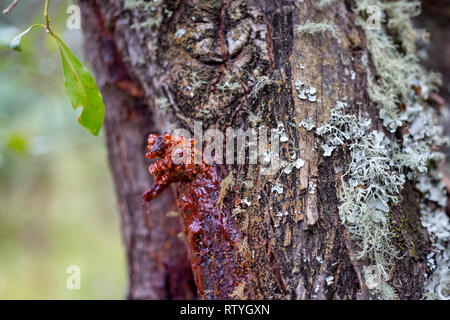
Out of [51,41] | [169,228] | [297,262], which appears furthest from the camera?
[51,41]

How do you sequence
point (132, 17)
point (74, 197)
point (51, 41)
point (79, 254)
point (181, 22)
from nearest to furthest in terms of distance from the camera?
point (181, 22)
point (132, 17)
point (51, 41)
point (79, 254)
point (74, 197)

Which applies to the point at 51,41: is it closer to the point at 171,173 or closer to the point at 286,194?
the point at 171,173

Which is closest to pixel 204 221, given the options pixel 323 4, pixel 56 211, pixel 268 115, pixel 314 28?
pixel 268 115

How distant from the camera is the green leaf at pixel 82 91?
3.18 ft

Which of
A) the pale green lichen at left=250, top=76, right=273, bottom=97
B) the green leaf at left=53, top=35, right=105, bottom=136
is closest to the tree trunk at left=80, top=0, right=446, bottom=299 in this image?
the pale green lichen at left=250, top=76, right=273, bottom=97

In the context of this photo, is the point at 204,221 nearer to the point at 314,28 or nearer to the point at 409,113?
the point at 314,28

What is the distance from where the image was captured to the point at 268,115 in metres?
1.00

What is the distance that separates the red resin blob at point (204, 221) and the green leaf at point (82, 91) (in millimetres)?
170

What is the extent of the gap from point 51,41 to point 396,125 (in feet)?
6.67

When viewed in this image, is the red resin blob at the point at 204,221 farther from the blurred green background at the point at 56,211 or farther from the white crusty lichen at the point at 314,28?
the blurred green background at the point at 56,211

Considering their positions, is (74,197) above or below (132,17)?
below

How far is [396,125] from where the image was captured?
1.09 m

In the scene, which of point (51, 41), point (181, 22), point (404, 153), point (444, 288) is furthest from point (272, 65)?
point (51, 41)

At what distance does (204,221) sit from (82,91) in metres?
0.52
